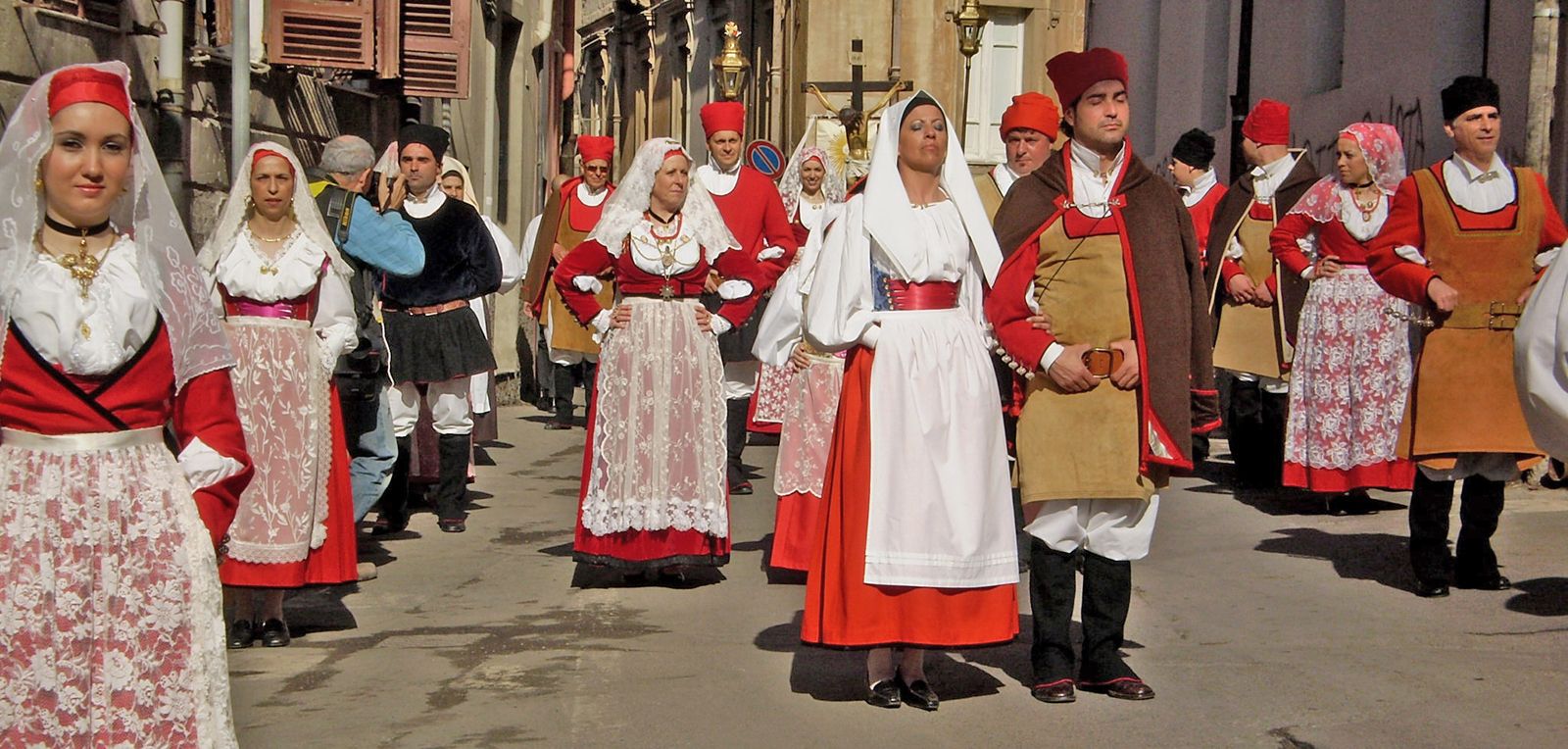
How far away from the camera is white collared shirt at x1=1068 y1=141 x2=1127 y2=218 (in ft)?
22.3

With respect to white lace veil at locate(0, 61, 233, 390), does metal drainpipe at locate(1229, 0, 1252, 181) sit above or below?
above

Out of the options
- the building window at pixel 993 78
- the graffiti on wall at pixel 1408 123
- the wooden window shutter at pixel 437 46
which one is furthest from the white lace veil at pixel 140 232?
the building window at pixel 993 78

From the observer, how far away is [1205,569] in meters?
9.70

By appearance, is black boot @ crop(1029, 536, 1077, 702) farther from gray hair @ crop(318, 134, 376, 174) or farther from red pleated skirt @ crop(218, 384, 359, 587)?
gray hair @ crop(318, 134, 376, 174)

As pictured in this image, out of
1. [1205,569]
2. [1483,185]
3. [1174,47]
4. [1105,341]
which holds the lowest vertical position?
[1205,569]

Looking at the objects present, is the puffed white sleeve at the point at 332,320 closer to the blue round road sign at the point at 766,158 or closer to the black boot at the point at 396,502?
the black boot at the point at 396,502

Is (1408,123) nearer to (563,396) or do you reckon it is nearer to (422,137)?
(563,396)

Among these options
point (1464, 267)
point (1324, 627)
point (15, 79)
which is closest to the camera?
point (1324, 627)

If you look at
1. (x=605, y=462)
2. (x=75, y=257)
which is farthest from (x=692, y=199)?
(x=75, y=257)

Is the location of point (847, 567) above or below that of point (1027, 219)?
below

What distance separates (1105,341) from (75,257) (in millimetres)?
3297

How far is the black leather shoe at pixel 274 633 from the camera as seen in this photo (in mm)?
7922

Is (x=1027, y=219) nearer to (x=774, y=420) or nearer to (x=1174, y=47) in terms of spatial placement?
(x=774, y=420)

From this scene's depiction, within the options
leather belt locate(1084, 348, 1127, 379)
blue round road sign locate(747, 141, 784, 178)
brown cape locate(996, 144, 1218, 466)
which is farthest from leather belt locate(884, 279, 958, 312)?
blue round road sign locate(747, 141, 784, 178)
